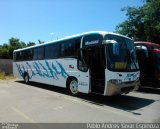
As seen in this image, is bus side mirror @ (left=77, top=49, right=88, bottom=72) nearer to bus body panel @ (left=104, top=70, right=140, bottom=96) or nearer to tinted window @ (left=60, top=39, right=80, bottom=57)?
tinted window @ (left=60, top=39, right=80, bottom=57)

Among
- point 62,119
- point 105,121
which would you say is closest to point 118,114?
point 105,121

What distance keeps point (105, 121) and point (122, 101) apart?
11.7 feet

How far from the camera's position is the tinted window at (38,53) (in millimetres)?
16109

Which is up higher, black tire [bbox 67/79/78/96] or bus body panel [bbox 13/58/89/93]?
bus body panel [bbox 13/58/89/93]

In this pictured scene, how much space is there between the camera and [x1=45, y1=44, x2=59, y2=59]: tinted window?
1408 cm

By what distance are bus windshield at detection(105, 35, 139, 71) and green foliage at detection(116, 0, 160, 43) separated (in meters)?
12.9

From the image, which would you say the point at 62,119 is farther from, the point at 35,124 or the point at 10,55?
the point at 10,55

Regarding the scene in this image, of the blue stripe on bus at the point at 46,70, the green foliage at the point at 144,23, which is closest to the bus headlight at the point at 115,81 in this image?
the blue stripe on bus at the point at 46,70

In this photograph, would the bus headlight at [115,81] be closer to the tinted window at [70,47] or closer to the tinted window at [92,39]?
the tinted window at [92,39]

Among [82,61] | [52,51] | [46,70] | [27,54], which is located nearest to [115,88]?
[82,61]

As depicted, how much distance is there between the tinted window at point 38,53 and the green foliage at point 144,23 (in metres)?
12.1

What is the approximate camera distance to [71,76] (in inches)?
495

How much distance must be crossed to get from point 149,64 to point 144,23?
12957 mm

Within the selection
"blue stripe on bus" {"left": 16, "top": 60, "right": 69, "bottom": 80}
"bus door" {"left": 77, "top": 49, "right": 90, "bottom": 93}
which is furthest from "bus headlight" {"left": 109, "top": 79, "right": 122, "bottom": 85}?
"blue stripe on bus" {"left": 16, "top": 60, "right": 69, "bottom": 80}
